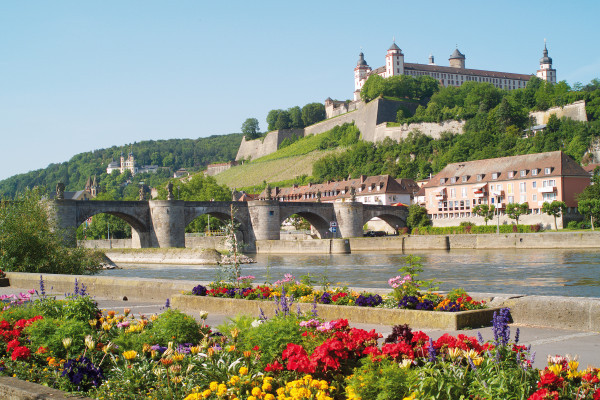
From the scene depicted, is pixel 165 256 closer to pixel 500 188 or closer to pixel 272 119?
pixel 500 188

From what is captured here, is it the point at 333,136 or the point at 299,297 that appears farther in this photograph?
the point at 333,136

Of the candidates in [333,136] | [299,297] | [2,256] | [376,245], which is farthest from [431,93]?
[299,297]

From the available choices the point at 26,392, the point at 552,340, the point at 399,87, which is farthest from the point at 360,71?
the point at 26,392

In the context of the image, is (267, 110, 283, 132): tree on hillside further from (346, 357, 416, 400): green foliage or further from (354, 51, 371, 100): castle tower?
(346, 357, 416, 400): green foliage

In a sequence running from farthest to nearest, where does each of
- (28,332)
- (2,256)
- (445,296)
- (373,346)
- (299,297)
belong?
(2,256) → (299,297) → (445,296) → (28,332) → (373,346)

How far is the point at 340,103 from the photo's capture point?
152250 mm

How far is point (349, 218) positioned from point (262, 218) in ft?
33.2

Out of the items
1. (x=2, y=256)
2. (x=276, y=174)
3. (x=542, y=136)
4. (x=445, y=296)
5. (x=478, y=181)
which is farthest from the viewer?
(x=276, y=174)

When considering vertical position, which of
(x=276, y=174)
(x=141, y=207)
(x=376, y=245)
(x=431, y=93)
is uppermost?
(x=431, y=93)

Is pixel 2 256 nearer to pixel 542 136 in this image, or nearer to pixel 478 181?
pixel 478 181

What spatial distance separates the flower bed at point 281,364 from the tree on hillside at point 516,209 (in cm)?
6304

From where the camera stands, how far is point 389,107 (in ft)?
405

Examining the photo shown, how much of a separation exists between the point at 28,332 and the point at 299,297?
4567 millimetres

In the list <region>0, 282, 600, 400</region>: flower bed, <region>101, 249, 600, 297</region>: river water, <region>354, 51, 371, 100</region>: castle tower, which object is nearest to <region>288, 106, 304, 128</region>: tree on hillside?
<region>354, 51, 371, 100</region>: castle tower
